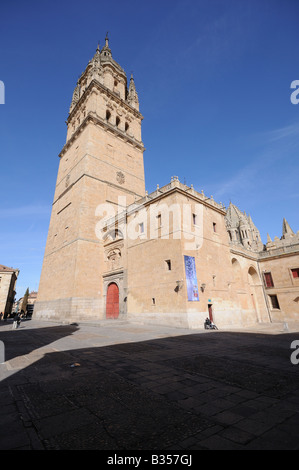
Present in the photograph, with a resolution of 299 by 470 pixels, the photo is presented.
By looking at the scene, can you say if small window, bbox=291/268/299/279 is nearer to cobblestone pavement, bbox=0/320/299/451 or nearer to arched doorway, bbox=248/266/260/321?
arched doorway, bbox=248/266/260/321

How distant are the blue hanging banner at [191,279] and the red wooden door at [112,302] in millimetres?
8262

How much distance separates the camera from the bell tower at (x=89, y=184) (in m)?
21.2

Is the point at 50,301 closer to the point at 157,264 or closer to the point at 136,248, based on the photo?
the point at 136,248

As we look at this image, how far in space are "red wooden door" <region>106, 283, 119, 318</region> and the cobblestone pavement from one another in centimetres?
1455

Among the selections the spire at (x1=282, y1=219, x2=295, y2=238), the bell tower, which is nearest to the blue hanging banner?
the bell tower

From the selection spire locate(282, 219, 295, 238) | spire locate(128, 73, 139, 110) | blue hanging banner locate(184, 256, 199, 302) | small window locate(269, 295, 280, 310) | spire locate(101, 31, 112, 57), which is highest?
spire locate(101, 31, 112, 57)

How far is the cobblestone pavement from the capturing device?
2258 mm

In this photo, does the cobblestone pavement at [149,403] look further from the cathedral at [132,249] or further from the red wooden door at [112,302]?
the red wooden door at [112,302]

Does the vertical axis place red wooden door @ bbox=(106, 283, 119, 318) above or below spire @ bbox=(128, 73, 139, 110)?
below

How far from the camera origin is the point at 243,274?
965 inches

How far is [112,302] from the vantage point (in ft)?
67.6

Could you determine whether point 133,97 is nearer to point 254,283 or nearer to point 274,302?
A: point 254,283

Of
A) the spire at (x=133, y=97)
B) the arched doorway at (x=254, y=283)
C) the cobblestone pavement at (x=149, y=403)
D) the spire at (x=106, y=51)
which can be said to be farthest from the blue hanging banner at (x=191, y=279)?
the spire at (x=106, y=51)

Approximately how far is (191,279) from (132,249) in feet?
21.6
